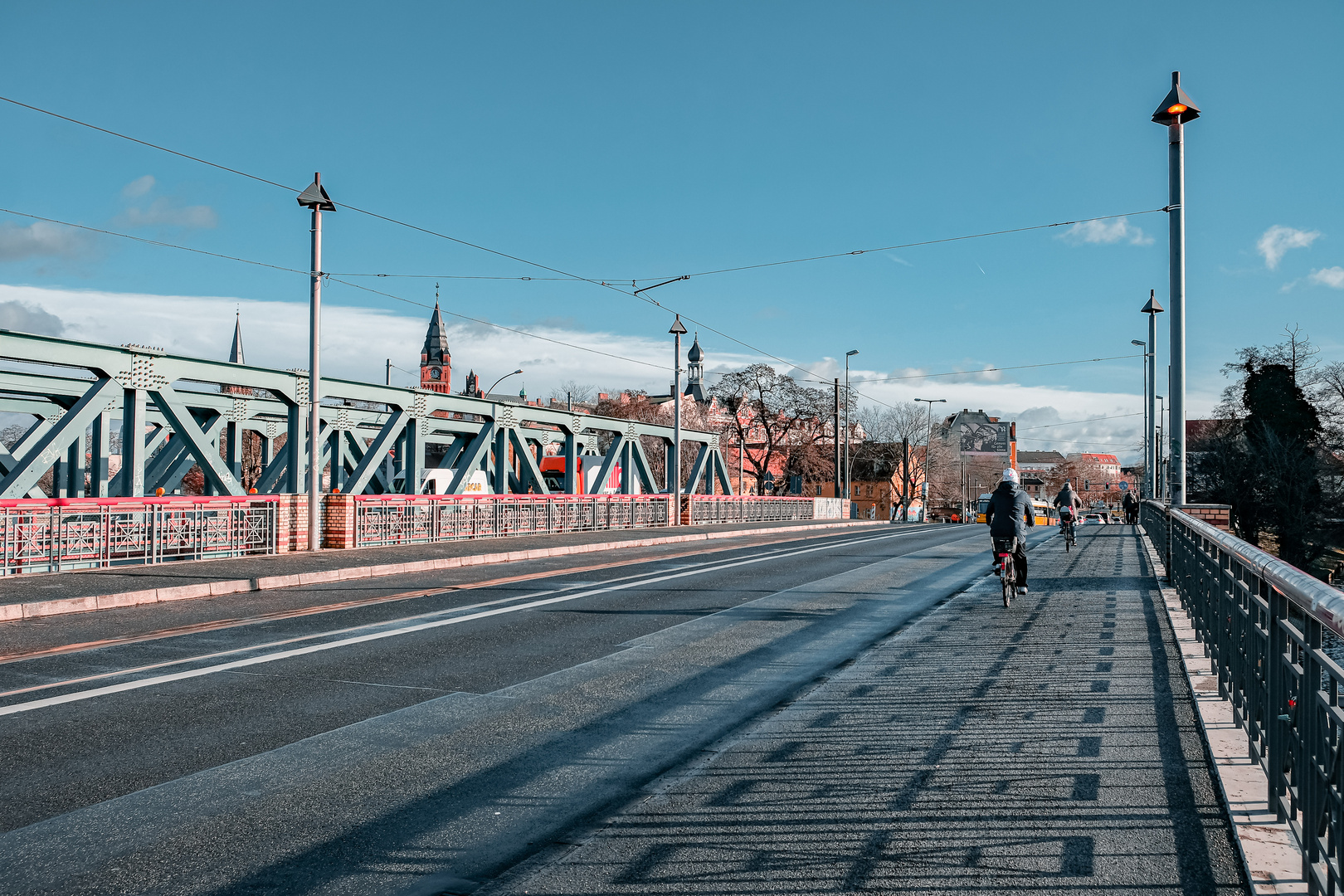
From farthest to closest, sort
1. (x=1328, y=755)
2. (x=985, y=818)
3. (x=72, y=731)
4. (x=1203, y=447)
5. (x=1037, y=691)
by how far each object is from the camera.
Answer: (x=1203, y=447), (x=1037, y=691), (x=72, y=731), (x=985, y=818), (x=1328, y=755)

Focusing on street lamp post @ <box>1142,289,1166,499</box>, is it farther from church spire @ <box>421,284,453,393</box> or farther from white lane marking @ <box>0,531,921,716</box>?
church spire @ <box>421,284,453,393</box>

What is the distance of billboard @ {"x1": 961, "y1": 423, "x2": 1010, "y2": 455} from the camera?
368ft

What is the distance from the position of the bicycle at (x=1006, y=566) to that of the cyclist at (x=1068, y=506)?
8920 millimetres

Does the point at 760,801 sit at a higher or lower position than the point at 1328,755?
lower

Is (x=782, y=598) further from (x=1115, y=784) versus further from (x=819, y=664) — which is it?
(x=1115, y=784)

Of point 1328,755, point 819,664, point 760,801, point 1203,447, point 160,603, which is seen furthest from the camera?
point 1203,447

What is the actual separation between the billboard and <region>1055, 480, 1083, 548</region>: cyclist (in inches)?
3515

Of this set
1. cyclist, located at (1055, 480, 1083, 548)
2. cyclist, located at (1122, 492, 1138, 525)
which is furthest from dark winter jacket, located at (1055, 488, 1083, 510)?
cyclist, located at (1122, 492, 1138, 525)

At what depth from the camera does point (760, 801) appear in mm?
4629

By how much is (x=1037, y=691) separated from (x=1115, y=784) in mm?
2279

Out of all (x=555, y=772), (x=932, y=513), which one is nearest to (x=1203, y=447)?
(x=932, y=513)

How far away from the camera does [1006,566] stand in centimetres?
1250

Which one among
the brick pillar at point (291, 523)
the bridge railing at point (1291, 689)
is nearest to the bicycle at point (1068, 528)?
the brick pillar at point (291, 523)

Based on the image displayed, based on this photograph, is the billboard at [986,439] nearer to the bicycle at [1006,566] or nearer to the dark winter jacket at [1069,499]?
the dark winter jacket at [1069,499]
